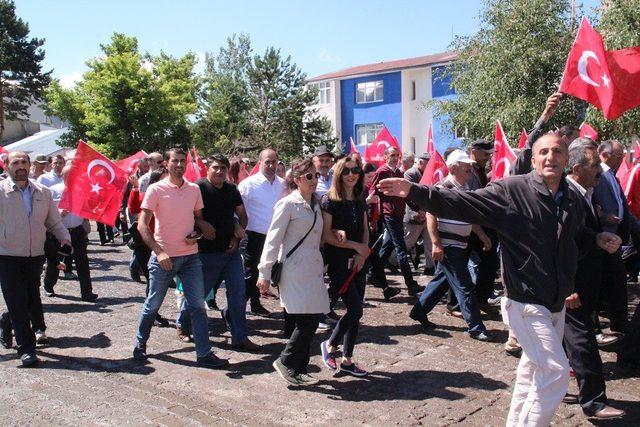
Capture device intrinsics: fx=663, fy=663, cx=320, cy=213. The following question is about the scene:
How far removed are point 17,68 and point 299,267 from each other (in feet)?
161

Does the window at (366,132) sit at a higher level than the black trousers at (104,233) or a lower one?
higher

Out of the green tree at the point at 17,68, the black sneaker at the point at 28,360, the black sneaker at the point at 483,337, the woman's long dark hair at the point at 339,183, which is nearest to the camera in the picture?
the woman's long dark hair at the point at 339,183

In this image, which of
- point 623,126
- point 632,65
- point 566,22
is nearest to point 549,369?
point 632,65

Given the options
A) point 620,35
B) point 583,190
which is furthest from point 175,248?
point 620,35

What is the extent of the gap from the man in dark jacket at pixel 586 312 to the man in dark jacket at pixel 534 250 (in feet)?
1.85

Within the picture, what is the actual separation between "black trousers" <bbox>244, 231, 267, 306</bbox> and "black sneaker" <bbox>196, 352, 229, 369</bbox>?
1.91 metres

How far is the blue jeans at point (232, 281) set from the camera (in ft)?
22.2

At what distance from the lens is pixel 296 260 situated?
5.54 m

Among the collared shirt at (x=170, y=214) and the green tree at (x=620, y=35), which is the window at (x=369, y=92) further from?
the collared shirt at (x=170, y=214)

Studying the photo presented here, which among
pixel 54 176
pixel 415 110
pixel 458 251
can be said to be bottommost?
pixel 458 251

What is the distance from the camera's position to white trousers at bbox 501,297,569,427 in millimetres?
3943

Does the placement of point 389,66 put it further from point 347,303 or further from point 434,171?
point 347,303

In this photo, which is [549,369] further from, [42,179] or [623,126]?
[623,126]

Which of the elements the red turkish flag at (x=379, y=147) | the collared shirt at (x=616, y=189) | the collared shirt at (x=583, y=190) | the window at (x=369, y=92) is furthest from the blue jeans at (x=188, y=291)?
the window at (x=369, y=92)
